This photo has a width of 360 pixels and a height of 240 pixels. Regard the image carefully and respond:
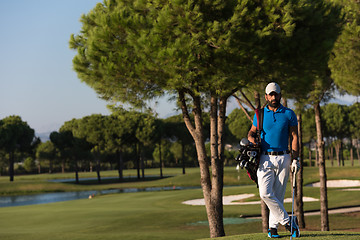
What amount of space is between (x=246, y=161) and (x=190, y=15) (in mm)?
5342

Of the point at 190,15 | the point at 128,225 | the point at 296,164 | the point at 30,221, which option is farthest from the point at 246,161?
the point at 30,221

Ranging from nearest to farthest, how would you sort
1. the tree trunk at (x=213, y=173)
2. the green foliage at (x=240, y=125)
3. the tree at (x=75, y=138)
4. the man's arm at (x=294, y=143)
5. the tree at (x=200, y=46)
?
the man's arm at (x=294, y=143) → the tree at (x=200, y=46) → the tree trunk at (x=213, y=173) → the tree at (x=75, y=138) → the green foliage at (x=240, y=125)

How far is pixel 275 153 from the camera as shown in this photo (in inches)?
289

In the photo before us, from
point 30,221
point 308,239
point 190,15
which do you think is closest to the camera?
point 308,239

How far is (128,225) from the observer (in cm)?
2253

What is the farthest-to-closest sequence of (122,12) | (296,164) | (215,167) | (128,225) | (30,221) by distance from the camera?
(30,221) < (128,225) < (215,167) < (122,12) < (296,164)

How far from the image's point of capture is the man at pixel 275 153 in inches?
289

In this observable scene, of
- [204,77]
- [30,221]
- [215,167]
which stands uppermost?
[204,77]

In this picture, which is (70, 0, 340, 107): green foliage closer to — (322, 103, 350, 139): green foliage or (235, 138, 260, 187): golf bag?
(235, 138, 260, 187): golf bag

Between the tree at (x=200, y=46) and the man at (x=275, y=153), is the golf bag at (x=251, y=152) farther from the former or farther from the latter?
the tree at (x=200, y=46)

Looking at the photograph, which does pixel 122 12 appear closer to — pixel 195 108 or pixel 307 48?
pixel 195 108

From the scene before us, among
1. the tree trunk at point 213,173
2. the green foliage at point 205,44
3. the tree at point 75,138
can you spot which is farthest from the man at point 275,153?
the tree at point 75,138

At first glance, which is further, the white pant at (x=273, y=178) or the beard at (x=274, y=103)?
the beard at (x=274, y=103)

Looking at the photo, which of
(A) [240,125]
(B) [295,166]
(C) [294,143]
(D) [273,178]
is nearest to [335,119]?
(A) [240,125]
